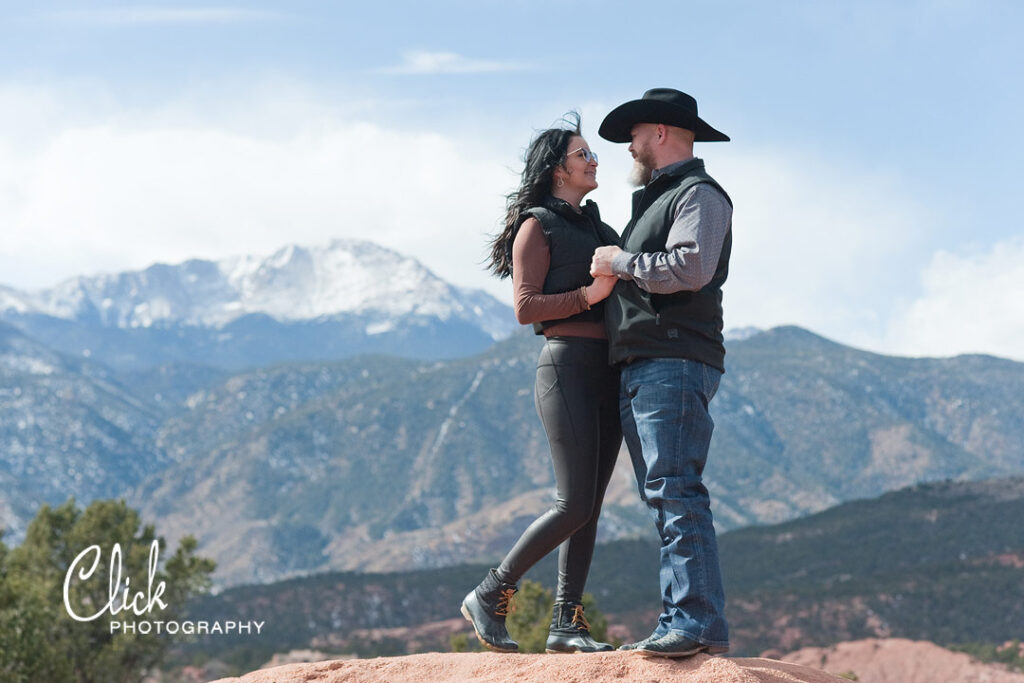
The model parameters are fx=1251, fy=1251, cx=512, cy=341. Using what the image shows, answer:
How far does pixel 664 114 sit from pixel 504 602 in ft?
9.52

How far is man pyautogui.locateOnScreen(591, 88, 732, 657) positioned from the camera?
6211mm

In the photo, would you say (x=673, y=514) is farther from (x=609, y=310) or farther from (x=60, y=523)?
(x=60, y=523)

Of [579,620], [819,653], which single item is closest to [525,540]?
[579,620]

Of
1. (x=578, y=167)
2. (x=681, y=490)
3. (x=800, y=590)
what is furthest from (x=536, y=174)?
(x=800, y=590)

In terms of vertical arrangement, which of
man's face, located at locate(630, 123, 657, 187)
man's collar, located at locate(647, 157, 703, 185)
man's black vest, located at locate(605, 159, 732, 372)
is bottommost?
man's black vest, located at locate(605, 159, 732, 372)

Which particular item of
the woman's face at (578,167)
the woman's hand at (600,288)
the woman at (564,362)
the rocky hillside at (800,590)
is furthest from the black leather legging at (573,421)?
the rocky hillside at (800,590)

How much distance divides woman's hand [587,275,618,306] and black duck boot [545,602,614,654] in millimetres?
1832

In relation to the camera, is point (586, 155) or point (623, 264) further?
point (586, 155)

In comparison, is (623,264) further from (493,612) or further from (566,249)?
(493,612)

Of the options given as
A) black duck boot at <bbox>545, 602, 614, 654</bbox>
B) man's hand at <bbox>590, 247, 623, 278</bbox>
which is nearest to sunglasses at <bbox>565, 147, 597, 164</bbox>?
man's hand at <bbox>590, 247, 623, 278</bbox>

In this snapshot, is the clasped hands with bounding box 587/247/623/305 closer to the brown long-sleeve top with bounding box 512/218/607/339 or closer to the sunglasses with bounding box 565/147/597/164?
the brown long-sleeve top with bounding box 512/218/607/339

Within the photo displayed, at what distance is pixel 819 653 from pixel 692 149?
86846 millimetres

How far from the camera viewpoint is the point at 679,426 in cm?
627

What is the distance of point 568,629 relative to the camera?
7.17m
